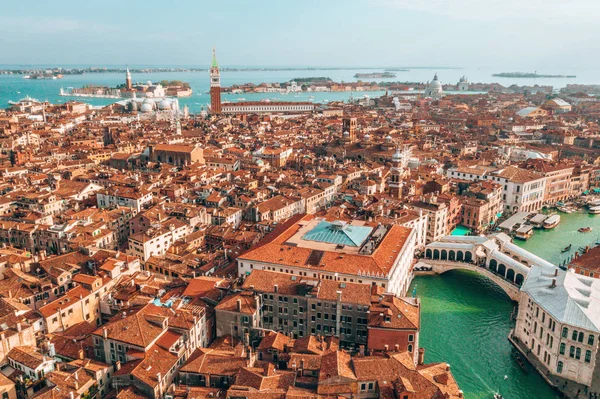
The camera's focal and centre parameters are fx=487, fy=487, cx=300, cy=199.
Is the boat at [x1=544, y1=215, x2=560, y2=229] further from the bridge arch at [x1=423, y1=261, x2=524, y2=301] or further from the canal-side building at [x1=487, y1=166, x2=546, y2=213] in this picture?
the bridge arch at [x1=423, y1=261, x2=524, y2=301]

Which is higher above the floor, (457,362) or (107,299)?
(107,299)

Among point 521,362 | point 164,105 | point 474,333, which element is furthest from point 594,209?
point 164,105

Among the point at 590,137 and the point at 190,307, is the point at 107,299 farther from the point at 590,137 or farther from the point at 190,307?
the point at 590,137

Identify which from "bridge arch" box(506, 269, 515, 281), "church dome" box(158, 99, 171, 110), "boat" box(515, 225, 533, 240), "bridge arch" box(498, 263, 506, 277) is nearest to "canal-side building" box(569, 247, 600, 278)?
"bridge arch" box(506, 269, 515, 281)

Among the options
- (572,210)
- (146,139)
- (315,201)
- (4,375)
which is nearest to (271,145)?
(146,139)

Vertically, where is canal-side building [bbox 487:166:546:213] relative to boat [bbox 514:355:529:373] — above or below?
above

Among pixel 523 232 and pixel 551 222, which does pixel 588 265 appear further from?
pixel 551 222
